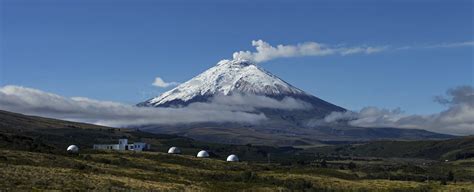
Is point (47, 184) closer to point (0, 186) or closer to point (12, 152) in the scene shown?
point (0, 186)

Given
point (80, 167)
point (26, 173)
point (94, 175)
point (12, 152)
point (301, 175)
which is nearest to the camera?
point (26, 173)

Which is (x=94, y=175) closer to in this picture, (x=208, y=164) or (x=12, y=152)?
(x=12, y=152)

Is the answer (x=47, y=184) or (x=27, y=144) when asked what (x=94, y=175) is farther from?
(x=27, y=144)

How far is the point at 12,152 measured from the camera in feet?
381

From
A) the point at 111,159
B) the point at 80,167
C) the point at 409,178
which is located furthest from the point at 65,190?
the point at 409,178

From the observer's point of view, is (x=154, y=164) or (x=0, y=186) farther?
(x=154, y=164)

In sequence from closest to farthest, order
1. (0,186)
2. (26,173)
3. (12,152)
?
1. (0,186)
2. (26,173)
3. (12,152)

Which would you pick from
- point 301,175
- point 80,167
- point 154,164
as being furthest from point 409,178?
point 80,167

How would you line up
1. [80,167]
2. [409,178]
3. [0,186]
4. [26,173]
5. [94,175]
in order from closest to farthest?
1. [0,186]
2. [26,173]
3. [94,175]
4. [80,167]
5. [409,178]

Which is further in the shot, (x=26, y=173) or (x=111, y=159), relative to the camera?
(x=111, y=159)

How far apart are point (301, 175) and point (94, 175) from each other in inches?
2169

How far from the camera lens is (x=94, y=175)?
9381 cm

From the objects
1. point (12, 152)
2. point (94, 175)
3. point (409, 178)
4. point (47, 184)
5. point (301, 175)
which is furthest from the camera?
point (409, 178)

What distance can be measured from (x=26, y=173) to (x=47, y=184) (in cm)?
945
